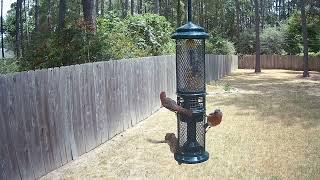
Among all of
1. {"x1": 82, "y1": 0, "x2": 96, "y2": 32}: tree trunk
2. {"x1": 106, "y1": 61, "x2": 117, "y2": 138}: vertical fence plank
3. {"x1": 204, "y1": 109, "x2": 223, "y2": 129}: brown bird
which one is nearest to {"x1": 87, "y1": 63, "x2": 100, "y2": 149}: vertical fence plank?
{"x1": 106, "y1": 61, "x2": 117, "y2": 138}: vertical fence plank

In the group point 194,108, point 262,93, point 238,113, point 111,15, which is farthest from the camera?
point 262,93

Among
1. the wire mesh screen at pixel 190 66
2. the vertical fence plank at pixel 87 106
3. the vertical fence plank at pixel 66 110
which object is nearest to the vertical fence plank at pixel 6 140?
the vertical fence plank at pixel 66 110

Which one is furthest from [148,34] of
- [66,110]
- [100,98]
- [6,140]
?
[6,140]

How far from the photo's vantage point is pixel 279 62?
40.9 m

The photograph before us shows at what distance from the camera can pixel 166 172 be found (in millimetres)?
7199

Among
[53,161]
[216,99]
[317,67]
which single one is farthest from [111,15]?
[317,67]

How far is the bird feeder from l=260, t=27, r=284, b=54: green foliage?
135 feet

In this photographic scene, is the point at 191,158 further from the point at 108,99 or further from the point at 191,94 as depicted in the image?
the point at 108,99

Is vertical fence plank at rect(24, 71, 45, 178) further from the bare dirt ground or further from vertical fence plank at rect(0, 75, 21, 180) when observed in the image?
vertical fence plank at rect(0, 75, 21, 180)

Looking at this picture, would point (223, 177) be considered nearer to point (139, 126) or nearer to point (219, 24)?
point (139, 126)

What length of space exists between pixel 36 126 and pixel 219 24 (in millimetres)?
52316

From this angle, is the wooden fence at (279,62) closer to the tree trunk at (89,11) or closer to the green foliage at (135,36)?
the green foliage at (135,36)

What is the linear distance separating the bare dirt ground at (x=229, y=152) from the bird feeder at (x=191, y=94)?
8.66 feet

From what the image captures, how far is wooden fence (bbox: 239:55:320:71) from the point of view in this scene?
122 feet
